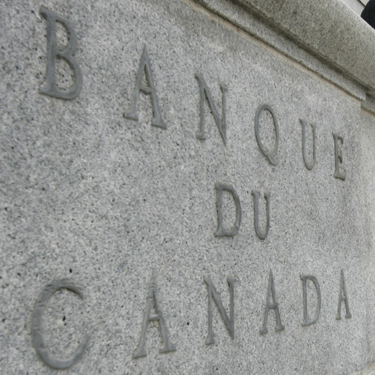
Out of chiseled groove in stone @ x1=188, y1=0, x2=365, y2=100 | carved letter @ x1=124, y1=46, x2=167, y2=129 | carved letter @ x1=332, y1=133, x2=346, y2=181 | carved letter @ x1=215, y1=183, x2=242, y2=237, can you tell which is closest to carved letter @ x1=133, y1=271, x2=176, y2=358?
carved letter @ x1=215, y1=183, x2=242, y2=237

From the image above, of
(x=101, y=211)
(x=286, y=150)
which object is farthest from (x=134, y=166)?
(x=286, y=150)

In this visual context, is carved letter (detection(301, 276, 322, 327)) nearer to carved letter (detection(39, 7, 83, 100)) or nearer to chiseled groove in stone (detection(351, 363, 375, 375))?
chiseled groove in stone (detection(351, 363, 375, 375))

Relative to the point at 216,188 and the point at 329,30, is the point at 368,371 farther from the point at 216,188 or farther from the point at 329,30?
the point at 329,30

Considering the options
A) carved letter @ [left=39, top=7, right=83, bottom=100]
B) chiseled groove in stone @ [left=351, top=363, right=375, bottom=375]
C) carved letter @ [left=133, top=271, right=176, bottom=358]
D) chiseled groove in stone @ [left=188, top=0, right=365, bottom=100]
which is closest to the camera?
carved letter @ [left=39, top=7, right=83, bottom=100]

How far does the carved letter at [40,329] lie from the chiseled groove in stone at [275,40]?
4.09 feet

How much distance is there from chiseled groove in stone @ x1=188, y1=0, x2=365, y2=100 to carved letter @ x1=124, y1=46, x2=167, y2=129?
39 cm

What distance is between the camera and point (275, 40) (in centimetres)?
254

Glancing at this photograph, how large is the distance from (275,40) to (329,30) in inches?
16.7

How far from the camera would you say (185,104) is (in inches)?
80.4

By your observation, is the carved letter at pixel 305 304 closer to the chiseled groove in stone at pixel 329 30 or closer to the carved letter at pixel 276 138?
the carved letter at pixel 276 138

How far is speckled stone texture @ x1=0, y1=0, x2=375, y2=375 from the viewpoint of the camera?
1473mm

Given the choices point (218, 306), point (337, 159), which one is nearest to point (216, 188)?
point (218, 306)

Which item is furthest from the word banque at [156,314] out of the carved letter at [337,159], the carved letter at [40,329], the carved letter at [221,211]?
the carved letter at [337,159]

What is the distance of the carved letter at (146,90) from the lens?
182cm
